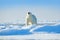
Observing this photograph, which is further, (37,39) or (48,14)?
(48,14)

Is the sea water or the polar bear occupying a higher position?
the polar bear

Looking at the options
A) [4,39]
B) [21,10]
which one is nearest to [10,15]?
[21,10]

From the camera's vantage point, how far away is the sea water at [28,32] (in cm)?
238

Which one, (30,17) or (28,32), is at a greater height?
(30,17)

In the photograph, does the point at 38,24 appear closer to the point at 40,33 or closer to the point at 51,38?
the point at 40,33

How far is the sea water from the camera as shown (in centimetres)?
238

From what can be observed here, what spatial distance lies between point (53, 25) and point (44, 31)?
154 millimetres

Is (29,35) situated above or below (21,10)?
below

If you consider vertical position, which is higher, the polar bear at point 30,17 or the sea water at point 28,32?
the polar bear at point 30,17

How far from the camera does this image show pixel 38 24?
8.05 feet

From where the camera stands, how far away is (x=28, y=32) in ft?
8.05

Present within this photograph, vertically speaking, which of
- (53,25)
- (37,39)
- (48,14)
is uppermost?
(48,14)

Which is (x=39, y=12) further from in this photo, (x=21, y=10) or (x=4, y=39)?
(x=4, y=39)

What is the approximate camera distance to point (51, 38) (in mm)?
2328
